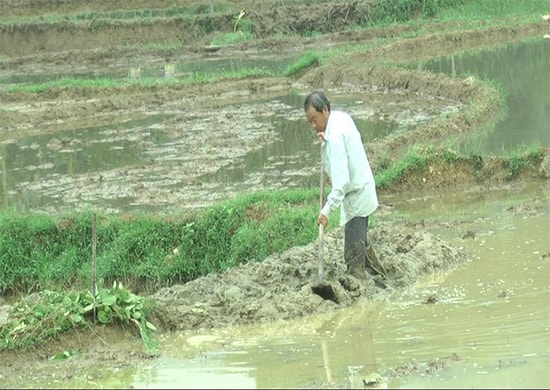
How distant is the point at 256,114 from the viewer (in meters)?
18.5

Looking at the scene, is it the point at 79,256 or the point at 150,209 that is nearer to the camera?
the point at 79,256

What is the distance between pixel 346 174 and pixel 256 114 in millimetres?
10873

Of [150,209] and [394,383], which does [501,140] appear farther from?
[394,383]

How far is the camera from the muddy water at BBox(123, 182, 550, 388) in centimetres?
607

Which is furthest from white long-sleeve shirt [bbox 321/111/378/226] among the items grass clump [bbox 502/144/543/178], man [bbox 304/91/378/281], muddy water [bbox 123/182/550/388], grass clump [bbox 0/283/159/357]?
grass clump [bbox 502/144/543/178]

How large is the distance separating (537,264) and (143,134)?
32.4ft

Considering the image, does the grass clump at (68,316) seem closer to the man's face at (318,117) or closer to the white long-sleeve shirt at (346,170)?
the white long-sleeve shirt at (346,170)

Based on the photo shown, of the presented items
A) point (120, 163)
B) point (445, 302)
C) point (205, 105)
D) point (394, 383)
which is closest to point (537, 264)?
point (445, 302)

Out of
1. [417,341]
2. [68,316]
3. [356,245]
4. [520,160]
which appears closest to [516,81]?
[520,160]

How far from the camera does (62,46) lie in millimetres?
30500

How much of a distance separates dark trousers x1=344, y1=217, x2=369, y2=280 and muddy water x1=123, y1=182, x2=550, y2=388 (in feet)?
1.28

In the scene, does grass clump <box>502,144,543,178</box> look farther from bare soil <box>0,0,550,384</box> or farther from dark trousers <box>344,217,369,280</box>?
dark trousers <box>344,217,369,280</box>

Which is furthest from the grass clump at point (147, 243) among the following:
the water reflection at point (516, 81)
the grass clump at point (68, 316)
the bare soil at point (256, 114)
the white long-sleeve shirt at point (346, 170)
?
the water reflection at point (516, 81)

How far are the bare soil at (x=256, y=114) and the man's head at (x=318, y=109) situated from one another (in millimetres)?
1286
